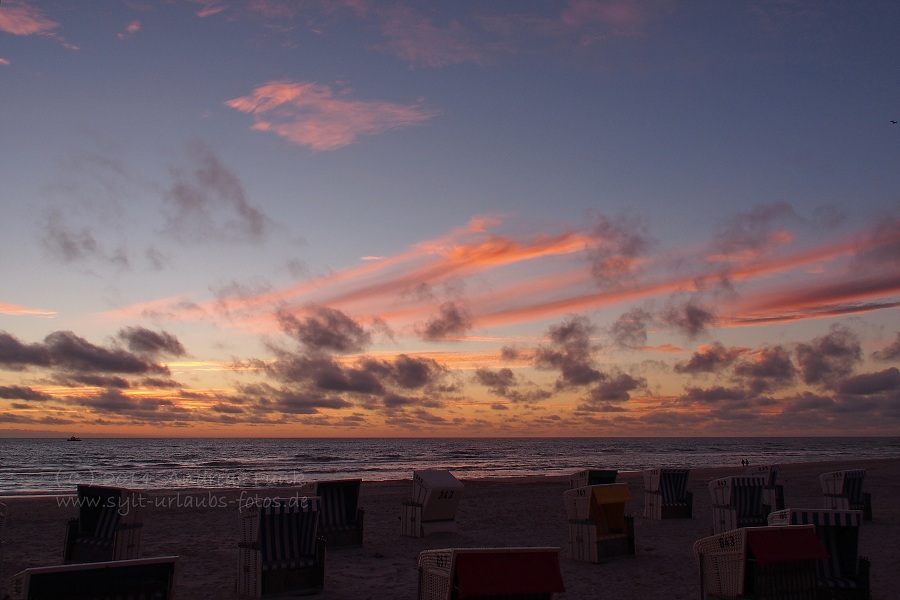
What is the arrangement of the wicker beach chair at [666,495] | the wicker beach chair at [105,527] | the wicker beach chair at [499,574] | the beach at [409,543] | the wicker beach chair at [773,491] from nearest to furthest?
the wicker beach chair at [499,574] → the beach at [409,543] → the wicker beach chair at [105,527] → the wicker beach chair at [773,491] → the wicker beach chair at [666,495]

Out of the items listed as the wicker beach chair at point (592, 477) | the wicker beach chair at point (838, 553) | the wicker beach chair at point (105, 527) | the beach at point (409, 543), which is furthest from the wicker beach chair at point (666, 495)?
the wicker beach chair at point (105, 527)

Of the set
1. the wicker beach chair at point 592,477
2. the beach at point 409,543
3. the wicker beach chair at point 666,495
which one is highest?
the wicker beach chair at point 592,477

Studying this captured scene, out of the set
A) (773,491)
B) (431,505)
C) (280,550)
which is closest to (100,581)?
(280,550)

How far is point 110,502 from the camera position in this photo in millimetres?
10805

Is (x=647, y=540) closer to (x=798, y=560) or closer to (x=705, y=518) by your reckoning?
(x=705, y=518)

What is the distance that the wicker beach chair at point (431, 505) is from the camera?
48.3 feet

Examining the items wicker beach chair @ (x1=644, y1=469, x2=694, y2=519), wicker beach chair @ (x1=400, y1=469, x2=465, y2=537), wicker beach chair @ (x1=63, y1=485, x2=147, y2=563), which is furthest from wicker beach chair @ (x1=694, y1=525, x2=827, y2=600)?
wicker beach chair @ (x1=644, y1=469, x2=694, y2=519)

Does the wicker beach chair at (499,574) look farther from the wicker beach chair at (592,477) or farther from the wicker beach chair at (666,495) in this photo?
the wicker beach chair at (666,495)

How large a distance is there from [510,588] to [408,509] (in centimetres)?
883

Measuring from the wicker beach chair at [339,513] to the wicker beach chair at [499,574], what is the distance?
23.1 ft

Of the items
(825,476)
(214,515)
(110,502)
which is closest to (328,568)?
(110,502)

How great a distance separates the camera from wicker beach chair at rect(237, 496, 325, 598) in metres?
9.49

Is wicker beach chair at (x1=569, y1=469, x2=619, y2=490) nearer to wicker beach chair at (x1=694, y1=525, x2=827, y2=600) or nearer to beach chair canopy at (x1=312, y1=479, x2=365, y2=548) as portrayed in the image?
beach chair canopy at (x1=312, y1=479, x2=365, y2=548)

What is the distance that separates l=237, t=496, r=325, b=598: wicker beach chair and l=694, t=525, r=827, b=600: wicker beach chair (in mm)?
5479
